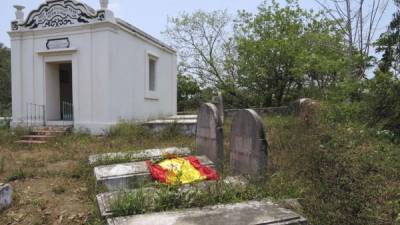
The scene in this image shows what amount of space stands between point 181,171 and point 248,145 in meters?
1.01

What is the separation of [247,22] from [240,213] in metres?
17.6

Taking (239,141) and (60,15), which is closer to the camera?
(239,141)

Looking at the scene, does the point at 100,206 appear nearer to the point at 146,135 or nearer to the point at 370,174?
the point at 370,174

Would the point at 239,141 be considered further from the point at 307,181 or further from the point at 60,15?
the point at 60,15

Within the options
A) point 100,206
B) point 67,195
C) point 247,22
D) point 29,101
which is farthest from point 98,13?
point 247,22

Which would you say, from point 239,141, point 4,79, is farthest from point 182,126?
point 4,79

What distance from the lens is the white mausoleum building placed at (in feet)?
36.0

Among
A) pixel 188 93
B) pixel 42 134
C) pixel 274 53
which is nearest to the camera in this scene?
pixel 42 134

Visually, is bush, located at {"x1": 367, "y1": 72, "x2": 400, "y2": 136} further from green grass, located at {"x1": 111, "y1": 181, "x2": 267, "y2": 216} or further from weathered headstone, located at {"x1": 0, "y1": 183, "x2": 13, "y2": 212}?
weathered headstone, located at {"x1": 0, "y1": 183, "x2": 13, "y2": 212}

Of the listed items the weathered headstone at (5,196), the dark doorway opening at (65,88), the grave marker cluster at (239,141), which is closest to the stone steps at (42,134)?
the dark doorway opening at (65,88)

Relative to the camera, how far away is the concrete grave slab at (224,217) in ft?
11.1

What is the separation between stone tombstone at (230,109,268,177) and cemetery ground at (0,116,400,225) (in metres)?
0.24

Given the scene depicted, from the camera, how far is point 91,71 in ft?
36.6

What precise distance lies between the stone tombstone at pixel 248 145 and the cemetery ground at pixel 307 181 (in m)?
0.24
